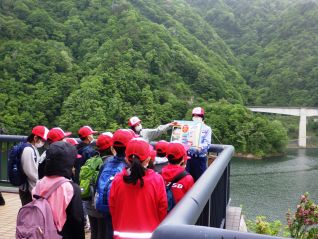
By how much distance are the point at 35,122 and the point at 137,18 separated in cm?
3843

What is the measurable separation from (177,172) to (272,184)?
34763 mm

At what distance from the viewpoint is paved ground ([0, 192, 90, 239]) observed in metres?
4.59

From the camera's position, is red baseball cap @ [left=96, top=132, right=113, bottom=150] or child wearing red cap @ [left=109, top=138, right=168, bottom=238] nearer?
child wearing red cap @ [left=109, top=138, right=168, bottom=238]

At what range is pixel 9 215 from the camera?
17.3 feet

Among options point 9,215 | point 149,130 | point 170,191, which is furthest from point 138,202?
point 9,215

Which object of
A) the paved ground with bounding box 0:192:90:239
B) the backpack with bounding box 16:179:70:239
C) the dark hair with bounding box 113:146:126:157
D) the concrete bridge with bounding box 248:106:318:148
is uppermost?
the concrete bridge with bounding box 248:106:318:148

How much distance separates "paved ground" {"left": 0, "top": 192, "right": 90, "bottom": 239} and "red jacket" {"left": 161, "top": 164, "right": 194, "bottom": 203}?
6.03 feet

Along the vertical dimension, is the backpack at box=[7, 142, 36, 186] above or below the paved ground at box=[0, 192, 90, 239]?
above

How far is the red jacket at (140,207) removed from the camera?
2619 mm

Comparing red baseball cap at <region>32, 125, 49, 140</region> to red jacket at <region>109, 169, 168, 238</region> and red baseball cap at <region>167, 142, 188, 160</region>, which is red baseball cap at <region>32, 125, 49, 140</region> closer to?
red baseball cap at <region>167, 142, 188, 160</region>

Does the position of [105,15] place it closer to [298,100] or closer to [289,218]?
[298,100]

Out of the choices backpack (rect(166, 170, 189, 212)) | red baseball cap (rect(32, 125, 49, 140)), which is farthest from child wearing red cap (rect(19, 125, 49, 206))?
backpack (rect(166, 170, 189, 212))

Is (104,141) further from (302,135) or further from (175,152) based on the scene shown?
(302,135)

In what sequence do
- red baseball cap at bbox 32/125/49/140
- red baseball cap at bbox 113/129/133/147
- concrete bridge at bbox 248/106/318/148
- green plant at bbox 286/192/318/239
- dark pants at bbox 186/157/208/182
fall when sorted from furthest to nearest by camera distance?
concrete bridge at bbox 248/106/318/148 < green plant at bbox 286/192/318/239 < dark pants at bbox 186/157/208/182 < red baseball cap at bbox 32/125/49/140 < red baseball cap at bbox 113/129/133/147
